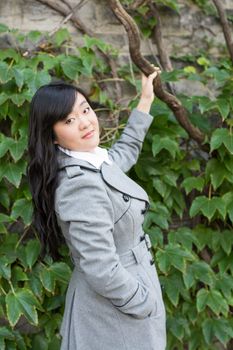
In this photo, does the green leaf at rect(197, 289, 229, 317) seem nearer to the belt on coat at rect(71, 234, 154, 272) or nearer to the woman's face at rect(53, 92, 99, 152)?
the belt on coat at rect(71, 234, 154, 272)

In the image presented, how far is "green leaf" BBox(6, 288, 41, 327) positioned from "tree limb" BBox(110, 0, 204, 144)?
0.82 metres

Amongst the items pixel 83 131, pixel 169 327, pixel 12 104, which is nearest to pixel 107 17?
pixel 12 104

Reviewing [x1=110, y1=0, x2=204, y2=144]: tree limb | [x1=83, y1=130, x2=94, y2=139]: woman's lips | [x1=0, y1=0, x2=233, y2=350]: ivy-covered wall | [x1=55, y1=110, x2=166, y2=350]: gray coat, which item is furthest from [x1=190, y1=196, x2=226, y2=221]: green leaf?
[x1=83, y1=130, x2=94, y2=139]: woman's lips

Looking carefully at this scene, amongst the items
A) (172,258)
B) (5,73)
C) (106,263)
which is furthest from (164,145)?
(106,263)

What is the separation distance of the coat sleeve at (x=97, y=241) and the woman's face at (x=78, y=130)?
0.12 m

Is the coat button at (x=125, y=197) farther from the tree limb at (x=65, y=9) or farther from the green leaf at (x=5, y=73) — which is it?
the tree limb at (x=65, y=9)

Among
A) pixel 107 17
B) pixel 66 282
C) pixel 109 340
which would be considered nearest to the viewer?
pixel 109 340

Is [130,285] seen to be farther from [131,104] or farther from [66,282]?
[131,104]

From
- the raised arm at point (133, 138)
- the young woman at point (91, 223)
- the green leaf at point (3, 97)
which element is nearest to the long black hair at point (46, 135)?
the young woman at point (91, 223)

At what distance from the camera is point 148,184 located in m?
2.15

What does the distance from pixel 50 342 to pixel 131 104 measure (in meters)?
0.94

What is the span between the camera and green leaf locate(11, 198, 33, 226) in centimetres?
195

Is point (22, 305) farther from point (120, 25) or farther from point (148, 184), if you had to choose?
point (120, 25)

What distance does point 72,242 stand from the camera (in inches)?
53.3
